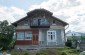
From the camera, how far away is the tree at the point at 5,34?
4197 cm

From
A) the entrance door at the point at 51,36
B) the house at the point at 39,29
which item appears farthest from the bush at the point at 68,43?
the entrance door at the point at 51,36

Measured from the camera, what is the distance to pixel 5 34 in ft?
147

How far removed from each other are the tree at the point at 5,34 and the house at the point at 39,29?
4.35ft

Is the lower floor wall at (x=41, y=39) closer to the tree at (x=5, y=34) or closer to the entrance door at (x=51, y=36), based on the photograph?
the entrance door at (x=51, y=36)

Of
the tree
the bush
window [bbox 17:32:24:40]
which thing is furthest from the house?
the bush

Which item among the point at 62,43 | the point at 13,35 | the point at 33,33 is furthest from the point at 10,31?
the point at 62,43

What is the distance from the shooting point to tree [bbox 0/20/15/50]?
42.0 m

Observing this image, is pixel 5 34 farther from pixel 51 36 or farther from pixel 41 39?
pixel 51 36

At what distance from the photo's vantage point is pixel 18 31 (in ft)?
150

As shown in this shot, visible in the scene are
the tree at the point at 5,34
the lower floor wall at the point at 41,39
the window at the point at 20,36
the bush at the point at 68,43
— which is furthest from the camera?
the bush at the point at 68,43

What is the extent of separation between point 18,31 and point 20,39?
159cm

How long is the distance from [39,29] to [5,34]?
6328mm

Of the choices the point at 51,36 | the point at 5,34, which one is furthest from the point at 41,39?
the point at 5,34

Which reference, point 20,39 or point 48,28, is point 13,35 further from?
point 48,28
